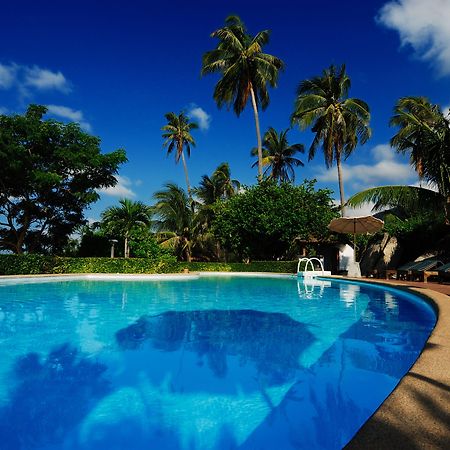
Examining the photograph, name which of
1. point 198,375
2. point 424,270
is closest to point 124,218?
point 424,270

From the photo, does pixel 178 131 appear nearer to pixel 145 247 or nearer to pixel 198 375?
pixel 145 247

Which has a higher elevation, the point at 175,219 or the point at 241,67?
the point at 241,67

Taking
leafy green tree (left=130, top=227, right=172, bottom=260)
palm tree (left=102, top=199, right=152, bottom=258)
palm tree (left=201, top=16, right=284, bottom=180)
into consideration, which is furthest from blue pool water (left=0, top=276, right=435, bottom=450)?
palm tree (left=102, top=199, right=152, bottom=258)

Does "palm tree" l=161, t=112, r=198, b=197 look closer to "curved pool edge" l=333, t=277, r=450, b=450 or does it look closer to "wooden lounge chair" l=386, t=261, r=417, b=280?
"wooden lounge chair" l=386, t=261, r=417, b=280

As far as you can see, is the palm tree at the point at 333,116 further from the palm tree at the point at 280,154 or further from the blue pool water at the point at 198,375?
the blue pool water at the point at 198,375

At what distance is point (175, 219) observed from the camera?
102 feet

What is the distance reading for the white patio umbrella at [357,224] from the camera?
18.6 meters

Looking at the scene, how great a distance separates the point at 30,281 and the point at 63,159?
34.3 feet

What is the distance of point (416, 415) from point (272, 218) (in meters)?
22.1

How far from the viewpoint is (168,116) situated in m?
39.2

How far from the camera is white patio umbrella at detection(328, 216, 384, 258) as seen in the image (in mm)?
18641

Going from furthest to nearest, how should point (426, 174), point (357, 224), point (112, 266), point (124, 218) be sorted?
1. point (124, 218)
2. point (112, 266)
3. point (357, 224)
4. point (426, 174)

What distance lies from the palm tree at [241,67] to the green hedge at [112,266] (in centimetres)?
686

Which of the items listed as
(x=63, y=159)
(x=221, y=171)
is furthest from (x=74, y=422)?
(x=221, y=171)
